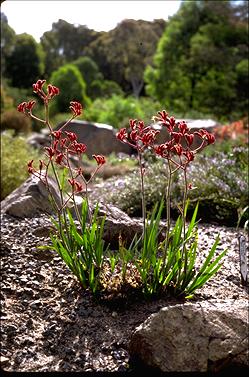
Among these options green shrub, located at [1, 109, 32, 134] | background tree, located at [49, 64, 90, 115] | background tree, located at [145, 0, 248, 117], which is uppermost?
background tree, located at [145, 0, 248, 117]

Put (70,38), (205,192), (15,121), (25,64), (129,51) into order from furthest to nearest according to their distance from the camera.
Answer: (70,38) → (129,51) → (25,64) → (15,121) → (205,192)

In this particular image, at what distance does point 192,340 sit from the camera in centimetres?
262

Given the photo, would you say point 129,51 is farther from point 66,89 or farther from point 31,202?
point 31,202

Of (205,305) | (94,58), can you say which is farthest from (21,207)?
(94,58)

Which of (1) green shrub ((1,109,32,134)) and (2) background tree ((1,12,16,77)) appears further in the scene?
(2) background tree ((1,12,16,77))

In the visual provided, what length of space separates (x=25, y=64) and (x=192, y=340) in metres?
23.9

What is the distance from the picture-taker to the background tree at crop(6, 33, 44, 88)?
2527 centimetres

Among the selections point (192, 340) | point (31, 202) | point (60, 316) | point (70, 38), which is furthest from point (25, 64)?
point (192, 340)

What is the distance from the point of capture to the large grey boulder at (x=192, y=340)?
8.48 ft

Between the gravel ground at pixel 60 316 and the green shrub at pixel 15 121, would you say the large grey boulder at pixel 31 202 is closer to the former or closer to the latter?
the gravel ground at pixel 60 316

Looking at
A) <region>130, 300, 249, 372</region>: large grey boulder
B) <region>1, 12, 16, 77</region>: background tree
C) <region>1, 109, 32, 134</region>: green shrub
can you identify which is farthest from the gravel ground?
<region>1, 12, 16, 77</region>: background tree

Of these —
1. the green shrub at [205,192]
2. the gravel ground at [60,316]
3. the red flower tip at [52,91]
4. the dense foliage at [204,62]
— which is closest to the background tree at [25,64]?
the dense foliage at [204,62]

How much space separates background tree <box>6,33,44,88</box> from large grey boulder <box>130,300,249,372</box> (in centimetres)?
2346

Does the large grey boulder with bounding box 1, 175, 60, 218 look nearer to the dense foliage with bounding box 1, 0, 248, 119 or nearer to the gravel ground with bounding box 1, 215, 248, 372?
the gravel ground with bounding box 1, 215, 248, 372
